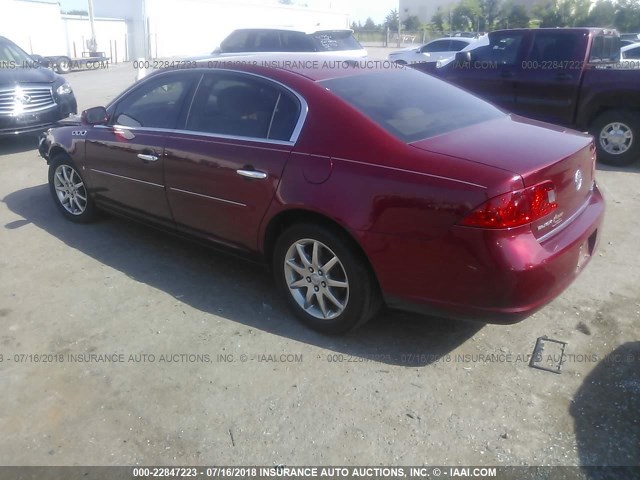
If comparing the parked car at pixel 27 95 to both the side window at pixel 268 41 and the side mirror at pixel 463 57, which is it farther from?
the side mirror at pixel 463 57

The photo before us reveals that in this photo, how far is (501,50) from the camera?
8617mm

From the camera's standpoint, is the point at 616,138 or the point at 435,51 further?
the point at 435,51

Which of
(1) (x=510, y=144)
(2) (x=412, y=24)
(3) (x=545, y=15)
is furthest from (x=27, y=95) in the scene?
(2) (x=412, y=24)

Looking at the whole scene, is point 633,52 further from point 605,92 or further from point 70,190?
point 70,190

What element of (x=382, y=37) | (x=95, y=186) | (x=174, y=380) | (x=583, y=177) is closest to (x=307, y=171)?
(x=174, y=380)

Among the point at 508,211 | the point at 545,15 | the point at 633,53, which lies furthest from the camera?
the point at 545,15

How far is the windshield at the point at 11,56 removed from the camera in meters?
9.27

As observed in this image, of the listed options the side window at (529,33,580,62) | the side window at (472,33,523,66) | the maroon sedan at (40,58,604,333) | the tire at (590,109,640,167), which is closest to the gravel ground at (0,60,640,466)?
the maroon sedan at (40,58,604,333)

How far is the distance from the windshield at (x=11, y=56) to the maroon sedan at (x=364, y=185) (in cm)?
599

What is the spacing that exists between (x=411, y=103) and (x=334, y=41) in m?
9.12

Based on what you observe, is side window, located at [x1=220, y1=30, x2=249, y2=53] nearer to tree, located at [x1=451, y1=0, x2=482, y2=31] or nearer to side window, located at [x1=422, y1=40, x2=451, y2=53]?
side window, located at [x1=422, y1=40, x2=451, y2=53]

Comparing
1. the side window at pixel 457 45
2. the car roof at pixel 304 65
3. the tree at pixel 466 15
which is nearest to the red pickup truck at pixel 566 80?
the car roof at pixel 304 65

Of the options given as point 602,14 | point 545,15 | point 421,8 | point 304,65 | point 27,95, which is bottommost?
point 27,95

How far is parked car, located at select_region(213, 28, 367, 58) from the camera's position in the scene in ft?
38.7
